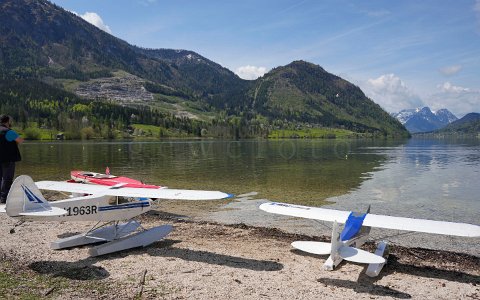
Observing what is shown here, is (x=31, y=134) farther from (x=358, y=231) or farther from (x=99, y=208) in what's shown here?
(x=358, y=231)

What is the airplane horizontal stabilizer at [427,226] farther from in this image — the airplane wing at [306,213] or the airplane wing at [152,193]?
the airplane wing at [152,193]

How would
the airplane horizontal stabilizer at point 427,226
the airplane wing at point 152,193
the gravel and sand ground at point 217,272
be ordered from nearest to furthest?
the gravel and sand ground at point 217,272 < the airplane horizontal stabilizer at point 427,226 < the airplane wing at point 152,193

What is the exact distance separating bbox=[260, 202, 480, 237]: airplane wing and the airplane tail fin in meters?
7.34

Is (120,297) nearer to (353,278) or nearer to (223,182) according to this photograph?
(353,278)

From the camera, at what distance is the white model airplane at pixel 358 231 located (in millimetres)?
11109

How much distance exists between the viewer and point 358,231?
41.4ft

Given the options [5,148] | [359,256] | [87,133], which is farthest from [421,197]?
[87,133]

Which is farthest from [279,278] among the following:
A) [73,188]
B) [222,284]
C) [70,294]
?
[73,188]

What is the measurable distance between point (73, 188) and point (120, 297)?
22.8ft

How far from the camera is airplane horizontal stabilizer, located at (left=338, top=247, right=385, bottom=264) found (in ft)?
35.1

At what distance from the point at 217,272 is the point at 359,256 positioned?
4215 millimetres

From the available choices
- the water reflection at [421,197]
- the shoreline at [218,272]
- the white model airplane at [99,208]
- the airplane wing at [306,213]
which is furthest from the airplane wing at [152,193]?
the water reflection at [421,197]

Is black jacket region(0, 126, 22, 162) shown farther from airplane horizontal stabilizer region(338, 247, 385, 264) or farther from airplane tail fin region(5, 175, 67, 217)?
airplane horizontal stabilizer region(338, 247, 385, 264)

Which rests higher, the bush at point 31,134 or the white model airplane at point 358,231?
the bush at point 31,134
